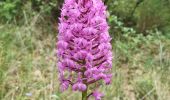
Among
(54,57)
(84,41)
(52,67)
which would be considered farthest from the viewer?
(54,57)

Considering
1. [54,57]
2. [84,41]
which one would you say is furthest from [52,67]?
[84,41]

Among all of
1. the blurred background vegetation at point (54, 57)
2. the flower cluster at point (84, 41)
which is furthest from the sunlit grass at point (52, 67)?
the flower cluster at point (84, 41)

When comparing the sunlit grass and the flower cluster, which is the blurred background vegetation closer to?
the sunlit grass

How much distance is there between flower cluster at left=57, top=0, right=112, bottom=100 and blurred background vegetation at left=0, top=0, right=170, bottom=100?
1770 millimetres

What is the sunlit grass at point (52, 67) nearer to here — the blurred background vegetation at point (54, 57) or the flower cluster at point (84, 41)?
the blurred background vegetation at point (54, 57)

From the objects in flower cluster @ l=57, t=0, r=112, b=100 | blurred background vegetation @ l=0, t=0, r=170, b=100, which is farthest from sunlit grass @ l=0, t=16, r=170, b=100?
flower cluster @ l=57, t=0, r=112, b=100

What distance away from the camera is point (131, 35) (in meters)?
6.40

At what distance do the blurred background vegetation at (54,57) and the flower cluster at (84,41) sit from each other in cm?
177

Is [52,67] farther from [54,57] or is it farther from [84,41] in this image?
[84,41]

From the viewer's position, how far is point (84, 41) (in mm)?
2346

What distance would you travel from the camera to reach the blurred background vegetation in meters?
4.67

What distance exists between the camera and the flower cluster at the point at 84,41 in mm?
2357

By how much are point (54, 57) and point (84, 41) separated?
3.51m

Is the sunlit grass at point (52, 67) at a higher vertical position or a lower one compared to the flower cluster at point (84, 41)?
higher
